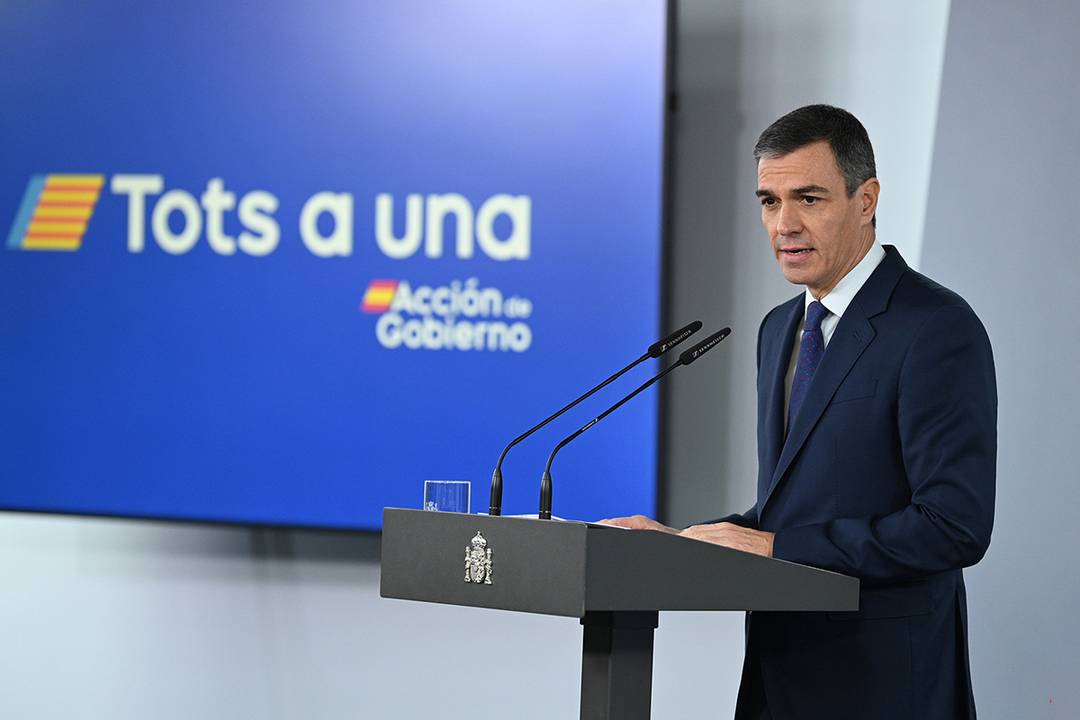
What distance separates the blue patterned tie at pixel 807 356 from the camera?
227 centimetres

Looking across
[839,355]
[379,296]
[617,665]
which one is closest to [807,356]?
[839,355]

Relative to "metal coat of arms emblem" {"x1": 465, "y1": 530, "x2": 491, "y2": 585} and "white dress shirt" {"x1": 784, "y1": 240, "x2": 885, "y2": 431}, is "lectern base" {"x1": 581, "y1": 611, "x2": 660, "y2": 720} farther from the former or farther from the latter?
"white dress shirt" {"x1": 784, "y1": 240, "x2": 885, "y2": 431}

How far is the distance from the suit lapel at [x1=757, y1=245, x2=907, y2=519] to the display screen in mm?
1287

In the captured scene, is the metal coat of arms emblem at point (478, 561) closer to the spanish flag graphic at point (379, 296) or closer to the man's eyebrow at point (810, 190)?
the man's eyebrow at point (810, 190)

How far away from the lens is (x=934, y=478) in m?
2.02

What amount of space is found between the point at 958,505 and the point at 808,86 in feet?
6.46

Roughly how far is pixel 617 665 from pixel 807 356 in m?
0.66

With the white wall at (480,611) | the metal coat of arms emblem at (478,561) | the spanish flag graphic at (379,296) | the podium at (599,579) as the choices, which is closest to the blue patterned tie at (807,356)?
the podium at (599,579)

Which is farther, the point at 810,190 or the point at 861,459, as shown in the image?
the point at 810,190

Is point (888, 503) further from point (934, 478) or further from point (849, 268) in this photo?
point (849, 268)

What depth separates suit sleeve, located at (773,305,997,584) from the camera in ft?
6.57

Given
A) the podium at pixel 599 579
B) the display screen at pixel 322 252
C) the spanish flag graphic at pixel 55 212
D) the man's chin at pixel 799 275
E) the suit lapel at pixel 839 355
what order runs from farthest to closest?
the spanish flag graphic at pixel 55 212, the display screen at pixel 322 252, the man's chin at pixel 799 275, the suit lapel at pixel 839 355, the podium at pixel 599 579

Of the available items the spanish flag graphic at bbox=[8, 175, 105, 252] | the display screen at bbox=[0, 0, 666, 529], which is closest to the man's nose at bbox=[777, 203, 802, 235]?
the display screen at bbox=[0, 0, 666, 529]

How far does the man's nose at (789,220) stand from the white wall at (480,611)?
1.37 meters
